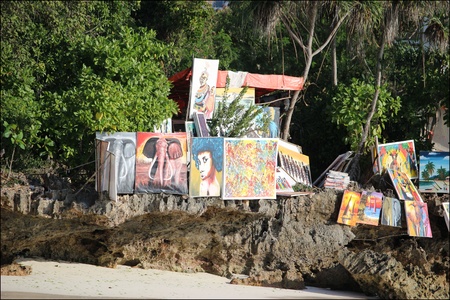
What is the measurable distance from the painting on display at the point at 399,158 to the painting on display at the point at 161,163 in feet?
17.8

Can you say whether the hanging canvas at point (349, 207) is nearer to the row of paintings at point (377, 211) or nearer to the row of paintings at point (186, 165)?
the row of paintings at point (377, 211)

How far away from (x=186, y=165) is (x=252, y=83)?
14.8 ft

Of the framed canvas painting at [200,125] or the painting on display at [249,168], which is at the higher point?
the framed canvas painting at [200,125]

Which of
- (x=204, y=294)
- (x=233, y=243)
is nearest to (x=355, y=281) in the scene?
(x=233, y=243)

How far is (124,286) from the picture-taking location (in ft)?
53.2

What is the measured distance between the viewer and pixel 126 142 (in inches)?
643

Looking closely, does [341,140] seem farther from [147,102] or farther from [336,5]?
[147,102]

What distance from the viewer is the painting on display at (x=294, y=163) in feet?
63.4

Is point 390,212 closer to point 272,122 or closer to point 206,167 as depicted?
point 272,122

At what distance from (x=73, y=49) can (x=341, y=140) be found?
7286 millimetres

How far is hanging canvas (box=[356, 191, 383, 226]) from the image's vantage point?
1881 cm

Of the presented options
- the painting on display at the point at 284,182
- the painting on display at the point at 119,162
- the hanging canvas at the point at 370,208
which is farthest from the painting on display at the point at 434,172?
the painting on display at the point at 119,162

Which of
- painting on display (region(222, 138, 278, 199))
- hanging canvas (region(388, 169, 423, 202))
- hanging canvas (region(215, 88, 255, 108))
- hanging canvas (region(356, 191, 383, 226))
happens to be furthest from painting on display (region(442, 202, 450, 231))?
hanging canvas (region(215, 88, 255, 108))

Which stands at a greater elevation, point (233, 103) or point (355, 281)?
point (233, 103)
